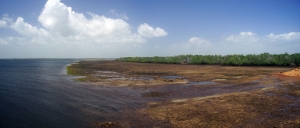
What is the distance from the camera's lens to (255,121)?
6098mm

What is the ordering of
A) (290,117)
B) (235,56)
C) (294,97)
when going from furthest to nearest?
1. (235,56)
2. (294,97)
3. (290,117)

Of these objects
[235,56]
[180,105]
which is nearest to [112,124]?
[180,105]

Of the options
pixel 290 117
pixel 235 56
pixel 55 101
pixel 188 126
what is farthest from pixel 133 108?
pixel 235 56

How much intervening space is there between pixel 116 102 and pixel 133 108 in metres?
1.43

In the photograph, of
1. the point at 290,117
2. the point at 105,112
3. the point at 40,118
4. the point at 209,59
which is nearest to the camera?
the point at 290,117

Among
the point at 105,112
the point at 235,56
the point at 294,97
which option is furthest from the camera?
the point at 235,56

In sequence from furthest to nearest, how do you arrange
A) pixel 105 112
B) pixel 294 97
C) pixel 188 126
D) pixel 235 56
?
pixel 235 56
pixel 294 97
pixel 105 112
pixel 188 126

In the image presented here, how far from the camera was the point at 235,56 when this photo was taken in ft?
139

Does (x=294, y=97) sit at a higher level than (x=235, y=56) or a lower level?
lower

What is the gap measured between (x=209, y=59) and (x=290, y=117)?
43.0m

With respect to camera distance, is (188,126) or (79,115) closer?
(188,126)

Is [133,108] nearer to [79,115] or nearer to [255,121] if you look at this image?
[79,115]

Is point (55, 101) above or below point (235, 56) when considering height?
below

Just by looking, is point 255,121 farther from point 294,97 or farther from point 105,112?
point 105,112
